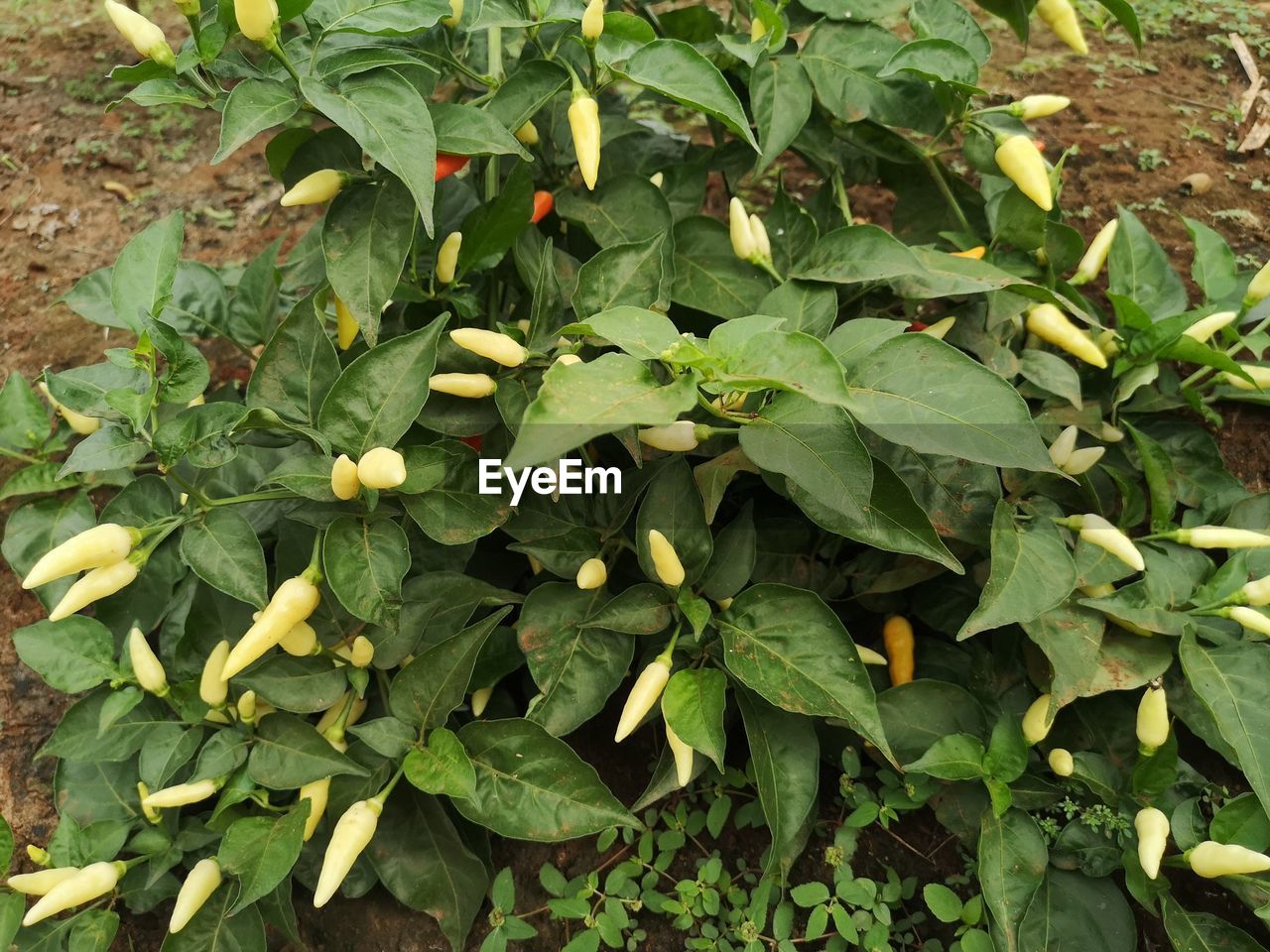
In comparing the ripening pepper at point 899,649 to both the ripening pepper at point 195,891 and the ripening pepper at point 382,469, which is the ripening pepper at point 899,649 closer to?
the ripening pepper at point 382,469

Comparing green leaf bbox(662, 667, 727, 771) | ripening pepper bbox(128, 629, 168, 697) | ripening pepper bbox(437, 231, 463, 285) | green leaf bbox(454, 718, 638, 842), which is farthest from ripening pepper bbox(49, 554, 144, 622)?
green leaf bbox(662, 667, 727, 771)

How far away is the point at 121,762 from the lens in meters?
1.60

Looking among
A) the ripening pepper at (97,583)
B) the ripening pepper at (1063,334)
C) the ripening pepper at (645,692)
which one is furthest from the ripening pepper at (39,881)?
the ripening pepper at (1063,334)

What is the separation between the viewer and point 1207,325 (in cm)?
163

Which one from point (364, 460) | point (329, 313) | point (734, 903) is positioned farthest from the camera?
point (329, 313)

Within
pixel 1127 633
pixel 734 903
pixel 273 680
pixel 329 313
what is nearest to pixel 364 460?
pixel 273 680

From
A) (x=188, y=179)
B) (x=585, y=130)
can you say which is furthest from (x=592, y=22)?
(x=188, y=179)

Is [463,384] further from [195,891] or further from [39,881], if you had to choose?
[39,881]

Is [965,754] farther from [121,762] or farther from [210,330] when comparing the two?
[210,330]

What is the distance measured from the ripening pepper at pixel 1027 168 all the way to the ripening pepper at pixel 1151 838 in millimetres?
919

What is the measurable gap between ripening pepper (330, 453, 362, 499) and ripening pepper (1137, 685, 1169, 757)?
1.10m

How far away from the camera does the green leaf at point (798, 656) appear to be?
1274 millimetres

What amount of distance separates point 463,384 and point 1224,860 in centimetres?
117

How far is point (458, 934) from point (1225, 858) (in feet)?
3.41
